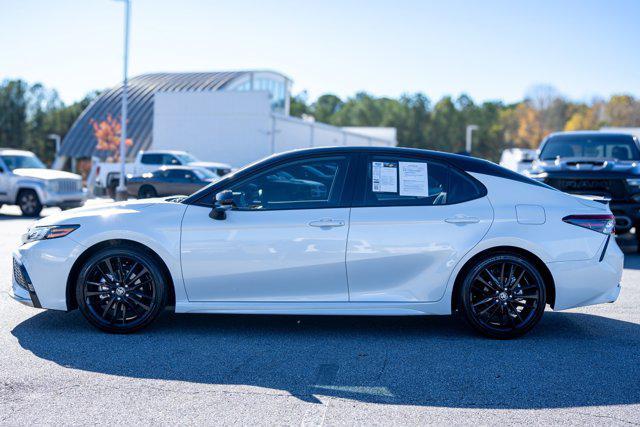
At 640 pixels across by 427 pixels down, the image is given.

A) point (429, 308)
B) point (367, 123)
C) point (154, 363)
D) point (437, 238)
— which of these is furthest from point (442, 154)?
point (367, 123)

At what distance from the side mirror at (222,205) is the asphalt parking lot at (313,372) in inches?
39.3

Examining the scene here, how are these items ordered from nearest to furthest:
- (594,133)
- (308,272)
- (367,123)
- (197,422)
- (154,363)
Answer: (197,422) → (154,363) → (308,272) → (594,133) → (367,123)

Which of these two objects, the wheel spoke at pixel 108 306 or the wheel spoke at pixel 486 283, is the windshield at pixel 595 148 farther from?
the wheel spoke at pixel 108 306

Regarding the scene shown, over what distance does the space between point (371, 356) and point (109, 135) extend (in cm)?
5626

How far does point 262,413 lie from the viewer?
4109mm

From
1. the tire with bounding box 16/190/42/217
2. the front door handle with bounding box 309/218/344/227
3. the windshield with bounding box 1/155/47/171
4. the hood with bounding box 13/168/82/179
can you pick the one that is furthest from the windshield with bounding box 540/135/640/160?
the windshield with bounding box 1/155/47/171

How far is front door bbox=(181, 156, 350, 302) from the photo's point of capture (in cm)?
567

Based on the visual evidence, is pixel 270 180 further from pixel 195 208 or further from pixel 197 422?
pixel 197 422

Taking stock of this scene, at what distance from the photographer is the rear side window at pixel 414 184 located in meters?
5.82

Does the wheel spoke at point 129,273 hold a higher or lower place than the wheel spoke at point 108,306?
higher

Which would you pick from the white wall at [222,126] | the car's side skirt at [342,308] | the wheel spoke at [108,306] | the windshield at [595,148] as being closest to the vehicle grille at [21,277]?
the wheel spoke at [108,306]

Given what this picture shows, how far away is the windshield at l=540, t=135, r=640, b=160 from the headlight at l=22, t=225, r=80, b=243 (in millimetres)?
9381

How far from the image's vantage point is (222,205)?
5.72 metres

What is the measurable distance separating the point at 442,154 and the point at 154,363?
283 centimetres
